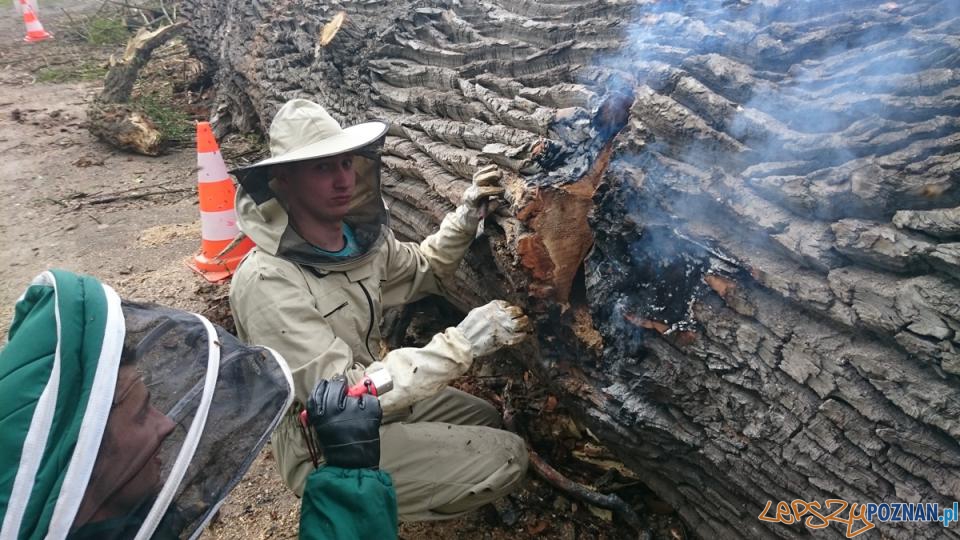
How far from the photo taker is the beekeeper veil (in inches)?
49.7

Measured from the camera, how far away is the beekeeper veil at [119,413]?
1.26 meters

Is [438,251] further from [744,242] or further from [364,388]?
[744,242]

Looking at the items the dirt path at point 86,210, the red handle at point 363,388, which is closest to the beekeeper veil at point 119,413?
the red handle at point 363,388

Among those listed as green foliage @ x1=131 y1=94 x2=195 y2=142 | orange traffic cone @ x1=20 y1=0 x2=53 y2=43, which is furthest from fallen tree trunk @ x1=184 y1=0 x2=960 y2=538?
orange traffic cone @ x1=20 y1=0 x2=53 y2=43

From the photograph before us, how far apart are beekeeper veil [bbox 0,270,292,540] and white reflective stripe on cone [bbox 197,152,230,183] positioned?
11.4 feet

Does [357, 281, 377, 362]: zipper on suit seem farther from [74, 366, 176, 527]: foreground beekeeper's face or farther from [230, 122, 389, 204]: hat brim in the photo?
[74, 366, 176, 527]: foreground beekeeper's face

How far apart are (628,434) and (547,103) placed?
1633 mm

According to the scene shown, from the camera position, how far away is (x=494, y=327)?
2578 millimetres

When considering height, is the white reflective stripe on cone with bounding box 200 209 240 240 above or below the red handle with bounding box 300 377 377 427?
below

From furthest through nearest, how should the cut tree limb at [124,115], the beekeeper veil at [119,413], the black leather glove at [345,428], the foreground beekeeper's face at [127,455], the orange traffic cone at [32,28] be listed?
the orange traffic cone at [32,28] < the cut tree limb at [124,115] < the black leather glove at [345,428] < the foreground beekeeper's face at [127,455] < the beekeeper veil at [119,413]

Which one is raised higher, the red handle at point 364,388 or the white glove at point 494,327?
the white glove at point 494,327

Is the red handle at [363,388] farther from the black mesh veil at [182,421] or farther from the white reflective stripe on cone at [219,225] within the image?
the white reflective stripe on cone at [219,225]

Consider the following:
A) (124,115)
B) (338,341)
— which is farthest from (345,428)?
(124,115)

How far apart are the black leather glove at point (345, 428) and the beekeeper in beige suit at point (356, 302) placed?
341 mm
